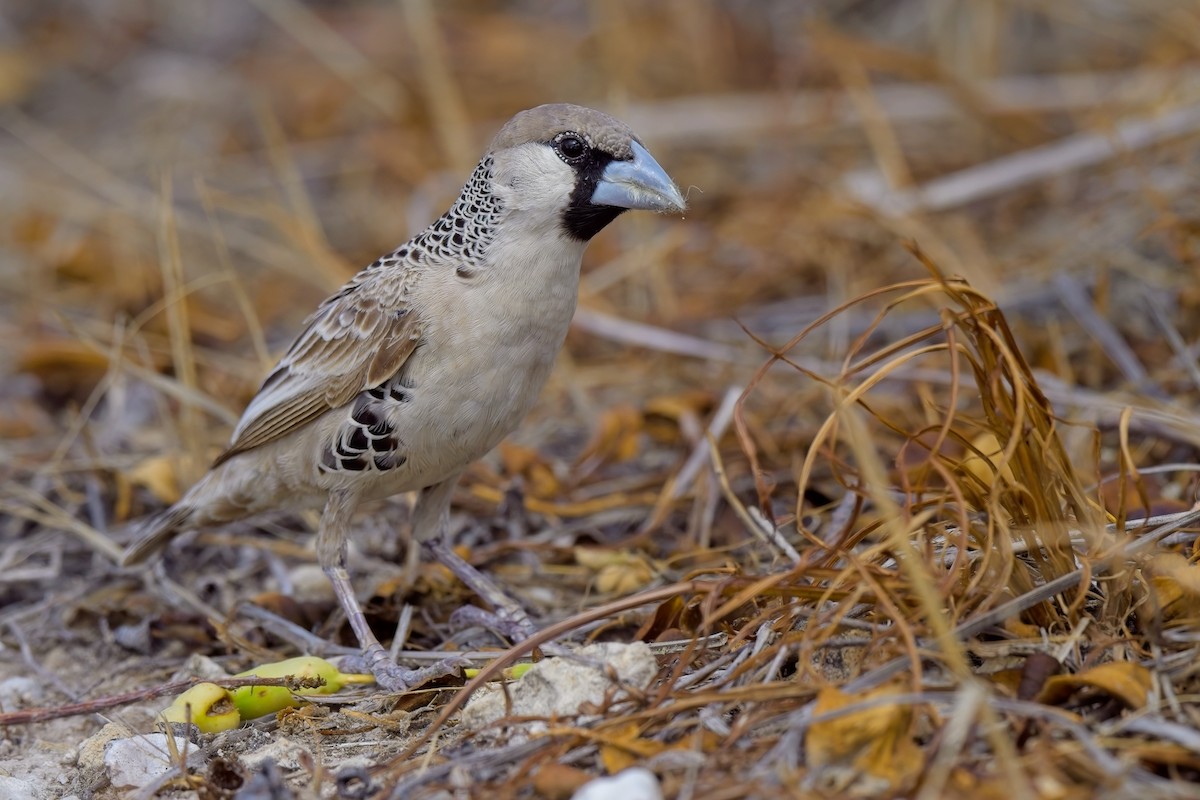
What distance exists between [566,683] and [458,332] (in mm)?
1050

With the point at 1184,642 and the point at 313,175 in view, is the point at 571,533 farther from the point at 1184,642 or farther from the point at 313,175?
the point at 313,175

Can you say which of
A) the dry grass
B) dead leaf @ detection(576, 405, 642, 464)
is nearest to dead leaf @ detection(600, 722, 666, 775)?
the dry grass

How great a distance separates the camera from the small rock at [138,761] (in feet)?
10.2

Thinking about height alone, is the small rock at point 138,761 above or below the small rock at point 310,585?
above

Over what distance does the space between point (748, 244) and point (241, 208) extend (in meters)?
2.86

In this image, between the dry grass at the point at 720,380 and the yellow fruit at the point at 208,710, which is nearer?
the dry grass at the point at 720,380

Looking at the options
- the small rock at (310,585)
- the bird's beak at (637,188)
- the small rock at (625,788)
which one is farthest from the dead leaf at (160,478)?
the small rock at (625,788)

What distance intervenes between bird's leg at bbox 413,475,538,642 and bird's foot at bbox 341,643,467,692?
0.98ft

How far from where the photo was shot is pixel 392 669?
11.5ft

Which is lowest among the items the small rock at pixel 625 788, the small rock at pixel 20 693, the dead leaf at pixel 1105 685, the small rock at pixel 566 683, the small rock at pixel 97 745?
the small rock at pixel 20 693

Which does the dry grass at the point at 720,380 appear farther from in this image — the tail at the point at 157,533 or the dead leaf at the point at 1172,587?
the tail at the point at 157,533

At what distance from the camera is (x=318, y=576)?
14.6 ft

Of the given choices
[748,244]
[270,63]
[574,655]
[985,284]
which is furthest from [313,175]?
[574,655]

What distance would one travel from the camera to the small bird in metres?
3.46
